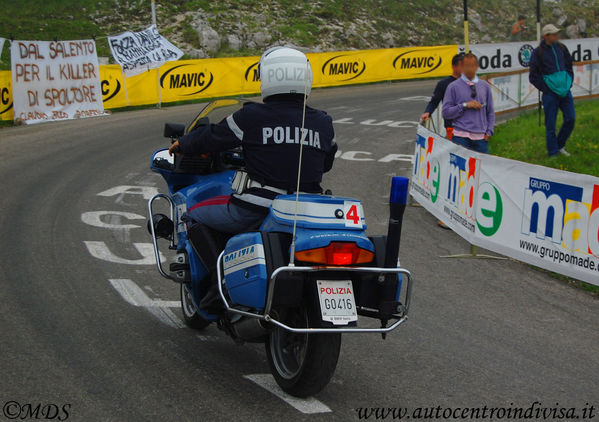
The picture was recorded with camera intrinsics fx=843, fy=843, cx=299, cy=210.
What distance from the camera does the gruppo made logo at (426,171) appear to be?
1206 cm

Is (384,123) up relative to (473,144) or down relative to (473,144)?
down

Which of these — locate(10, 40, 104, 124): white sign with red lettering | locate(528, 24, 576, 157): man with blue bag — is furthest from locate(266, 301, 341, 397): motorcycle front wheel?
locate(10, 40, 104, 124): white sign with red lettering

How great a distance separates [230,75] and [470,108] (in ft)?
58.3

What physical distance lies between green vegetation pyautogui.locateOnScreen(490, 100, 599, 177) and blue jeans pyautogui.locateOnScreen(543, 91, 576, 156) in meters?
0.23

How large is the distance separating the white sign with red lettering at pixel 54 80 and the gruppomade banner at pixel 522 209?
13826 millimetres

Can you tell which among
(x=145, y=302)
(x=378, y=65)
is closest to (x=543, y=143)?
(x=145, y=302)

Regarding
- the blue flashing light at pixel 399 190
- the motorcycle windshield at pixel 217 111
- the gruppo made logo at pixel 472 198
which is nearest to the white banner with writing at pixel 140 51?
the gruppo made logo at pixel 472 198

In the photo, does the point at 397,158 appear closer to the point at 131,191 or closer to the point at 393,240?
the point at 131,191

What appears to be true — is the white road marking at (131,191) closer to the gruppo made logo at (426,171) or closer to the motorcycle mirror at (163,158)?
the gruppo made logo at (426,171)

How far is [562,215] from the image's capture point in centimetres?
870

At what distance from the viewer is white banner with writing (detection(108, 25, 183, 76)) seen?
2405 cm

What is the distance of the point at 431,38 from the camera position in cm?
4616

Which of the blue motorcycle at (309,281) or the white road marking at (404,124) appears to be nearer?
the blue motorcycle at (309,281)

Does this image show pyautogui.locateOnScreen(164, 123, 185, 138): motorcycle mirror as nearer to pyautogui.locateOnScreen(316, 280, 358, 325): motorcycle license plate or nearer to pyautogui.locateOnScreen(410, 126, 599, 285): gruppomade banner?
pyautogui.locateOnScreen(316, 280, 358, 325): motorcycle license plate
